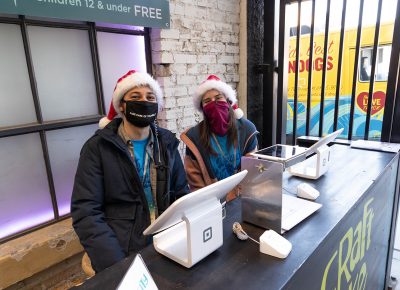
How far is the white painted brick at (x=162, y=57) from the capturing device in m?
1.91

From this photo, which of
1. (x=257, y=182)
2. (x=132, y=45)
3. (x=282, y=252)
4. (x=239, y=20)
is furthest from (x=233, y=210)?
(x=239, y=20)

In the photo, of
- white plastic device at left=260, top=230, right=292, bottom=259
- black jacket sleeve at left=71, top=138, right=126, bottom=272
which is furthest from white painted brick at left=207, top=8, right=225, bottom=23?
white plastic device at left=260, top=230, right=292, bottom=259

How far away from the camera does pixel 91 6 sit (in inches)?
57.9

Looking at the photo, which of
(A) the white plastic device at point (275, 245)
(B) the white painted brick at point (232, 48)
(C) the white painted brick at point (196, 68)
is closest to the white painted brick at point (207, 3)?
(B) the white painted brick at point (232, 48)

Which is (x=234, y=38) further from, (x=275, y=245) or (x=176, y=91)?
(x=275, y=245)

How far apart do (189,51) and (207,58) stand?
0.20 m

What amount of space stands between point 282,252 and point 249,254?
0.30ft

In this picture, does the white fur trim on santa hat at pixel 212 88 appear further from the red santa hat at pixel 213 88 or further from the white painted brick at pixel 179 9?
the white painted brick at pixel 179 9

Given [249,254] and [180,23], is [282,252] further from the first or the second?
[180,23]

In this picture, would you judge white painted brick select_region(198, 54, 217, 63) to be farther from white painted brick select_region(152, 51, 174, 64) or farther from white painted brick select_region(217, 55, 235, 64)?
white painted brick select_region(152, 51, 174, 64)

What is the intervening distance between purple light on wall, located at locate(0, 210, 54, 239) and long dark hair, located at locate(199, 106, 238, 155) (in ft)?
3.15

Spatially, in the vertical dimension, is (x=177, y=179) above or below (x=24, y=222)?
above

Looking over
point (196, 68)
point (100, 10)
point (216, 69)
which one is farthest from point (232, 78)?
point (100, 10)

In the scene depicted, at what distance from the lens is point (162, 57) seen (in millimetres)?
1907
